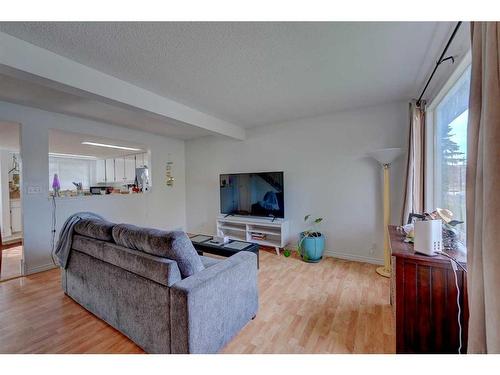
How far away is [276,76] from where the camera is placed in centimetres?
219

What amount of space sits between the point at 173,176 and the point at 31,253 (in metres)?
2.58

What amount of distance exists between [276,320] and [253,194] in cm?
228

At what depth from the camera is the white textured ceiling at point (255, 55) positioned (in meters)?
1.51

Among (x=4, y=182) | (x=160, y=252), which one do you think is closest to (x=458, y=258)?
(x=160, y=252)

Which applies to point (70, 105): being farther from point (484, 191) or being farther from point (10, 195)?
point (484, 191)

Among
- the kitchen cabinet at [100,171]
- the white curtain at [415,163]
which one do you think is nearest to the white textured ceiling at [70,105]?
the white curtain at [415,163]

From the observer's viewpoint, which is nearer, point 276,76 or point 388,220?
point 276,76

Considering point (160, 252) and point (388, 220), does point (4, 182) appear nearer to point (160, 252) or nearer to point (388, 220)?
point (160, 252)

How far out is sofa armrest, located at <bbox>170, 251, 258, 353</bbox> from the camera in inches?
48.8

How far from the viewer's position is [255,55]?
1818mm

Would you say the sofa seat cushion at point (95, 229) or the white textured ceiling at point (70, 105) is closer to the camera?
the sofa seat cushion at point (95, 229)

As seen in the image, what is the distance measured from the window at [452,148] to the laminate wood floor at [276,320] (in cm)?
103

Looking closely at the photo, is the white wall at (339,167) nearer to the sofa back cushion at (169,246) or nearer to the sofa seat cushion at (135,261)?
the sofa back cushion at (169,246)

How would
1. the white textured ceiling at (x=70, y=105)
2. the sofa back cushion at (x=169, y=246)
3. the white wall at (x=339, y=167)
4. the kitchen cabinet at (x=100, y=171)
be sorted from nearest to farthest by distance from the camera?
the sofa back cushion at (x=169, y=246) → the white textured ceiling at (x=70, y=105) → the white wall at (x=339, y=167) → the kitchen cabinet at (x=100, y=171)
